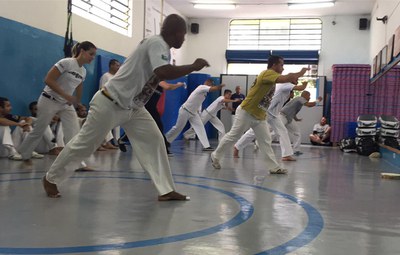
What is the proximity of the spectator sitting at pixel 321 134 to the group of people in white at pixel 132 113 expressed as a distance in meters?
5.48

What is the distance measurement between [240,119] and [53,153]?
340 centimetres

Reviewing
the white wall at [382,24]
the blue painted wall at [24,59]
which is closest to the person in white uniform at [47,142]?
the blue painted wall at [24,59]

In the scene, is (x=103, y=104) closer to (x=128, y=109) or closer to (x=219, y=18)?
(x=128, y=109)

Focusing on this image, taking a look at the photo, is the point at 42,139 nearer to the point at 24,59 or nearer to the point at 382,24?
the point at 24,59

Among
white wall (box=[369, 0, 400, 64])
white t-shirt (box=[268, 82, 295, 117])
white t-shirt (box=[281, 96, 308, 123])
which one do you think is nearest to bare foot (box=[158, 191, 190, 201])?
white t-shirt (box=[268, 82, 295, 117])

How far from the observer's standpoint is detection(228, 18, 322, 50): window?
16.3m

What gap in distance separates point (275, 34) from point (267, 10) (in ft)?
4.51

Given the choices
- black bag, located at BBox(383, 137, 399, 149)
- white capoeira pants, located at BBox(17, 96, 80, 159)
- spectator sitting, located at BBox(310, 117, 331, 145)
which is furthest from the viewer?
spectator sitting, located at BBox(310, 117, 331, 145)

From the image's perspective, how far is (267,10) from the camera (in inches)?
615

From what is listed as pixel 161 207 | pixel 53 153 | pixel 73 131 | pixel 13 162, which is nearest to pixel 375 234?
pixel 161 207

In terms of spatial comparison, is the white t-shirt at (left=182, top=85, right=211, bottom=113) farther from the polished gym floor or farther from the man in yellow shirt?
the polished gym floor

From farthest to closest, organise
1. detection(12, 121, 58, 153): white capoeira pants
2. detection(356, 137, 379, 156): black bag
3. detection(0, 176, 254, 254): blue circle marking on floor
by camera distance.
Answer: detection(356, 137, 379, 156): black bag, detection(12, 121, 58, 153): white capoeira pants, detection(0, 176, 254, 254): blue circle marking on floor

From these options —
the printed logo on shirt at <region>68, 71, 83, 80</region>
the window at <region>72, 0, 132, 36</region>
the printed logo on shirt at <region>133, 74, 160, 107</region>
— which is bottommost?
the printed logo on shirt at <region>133, 74, 160, 107</region>

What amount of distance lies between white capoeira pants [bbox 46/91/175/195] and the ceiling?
11.7 metres
